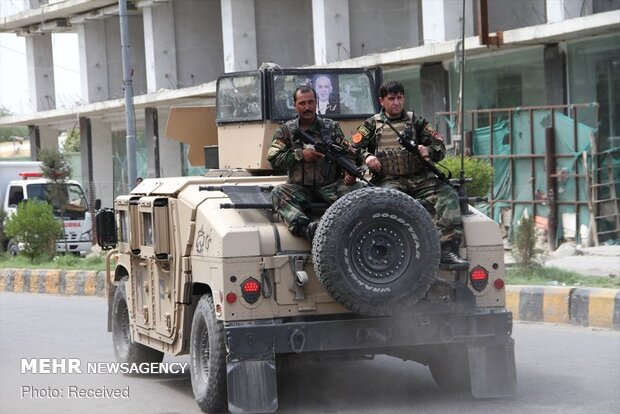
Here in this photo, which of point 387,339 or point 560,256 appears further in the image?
point 560,256

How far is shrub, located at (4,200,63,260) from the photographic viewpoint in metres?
21.8

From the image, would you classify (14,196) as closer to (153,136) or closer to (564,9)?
(153,136)

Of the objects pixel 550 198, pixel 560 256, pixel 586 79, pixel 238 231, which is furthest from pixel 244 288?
pixel 586 79

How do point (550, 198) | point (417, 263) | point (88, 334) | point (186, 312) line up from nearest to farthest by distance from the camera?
point (417, 263), point (186, 312), point (88, 334), point (550, 198)

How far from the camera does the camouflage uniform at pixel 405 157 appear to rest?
26.3 ft

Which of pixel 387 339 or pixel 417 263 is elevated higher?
pixel 417 263

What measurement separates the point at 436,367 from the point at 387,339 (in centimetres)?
99

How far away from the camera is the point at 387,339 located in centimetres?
741

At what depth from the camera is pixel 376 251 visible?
736 cm

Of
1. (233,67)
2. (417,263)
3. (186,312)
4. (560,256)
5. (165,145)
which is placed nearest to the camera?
(417,263)

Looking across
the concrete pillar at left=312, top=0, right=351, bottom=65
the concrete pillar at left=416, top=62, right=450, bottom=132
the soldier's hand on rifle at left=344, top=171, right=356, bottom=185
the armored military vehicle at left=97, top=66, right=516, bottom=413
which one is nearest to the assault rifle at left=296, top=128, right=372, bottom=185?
the soldier's hand on rifle at left=344, top=171, right=356, bottom=185

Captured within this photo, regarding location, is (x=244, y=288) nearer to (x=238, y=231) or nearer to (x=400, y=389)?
(x=238, y=231)

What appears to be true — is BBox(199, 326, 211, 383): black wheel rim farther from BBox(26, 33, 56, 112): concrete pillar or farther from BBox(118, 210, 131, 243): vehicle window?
BBox(26, 33, 56, 112): concrete pillar

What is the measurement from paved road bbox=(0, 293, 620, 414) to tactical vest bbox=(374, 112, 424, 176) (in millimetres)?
1596
